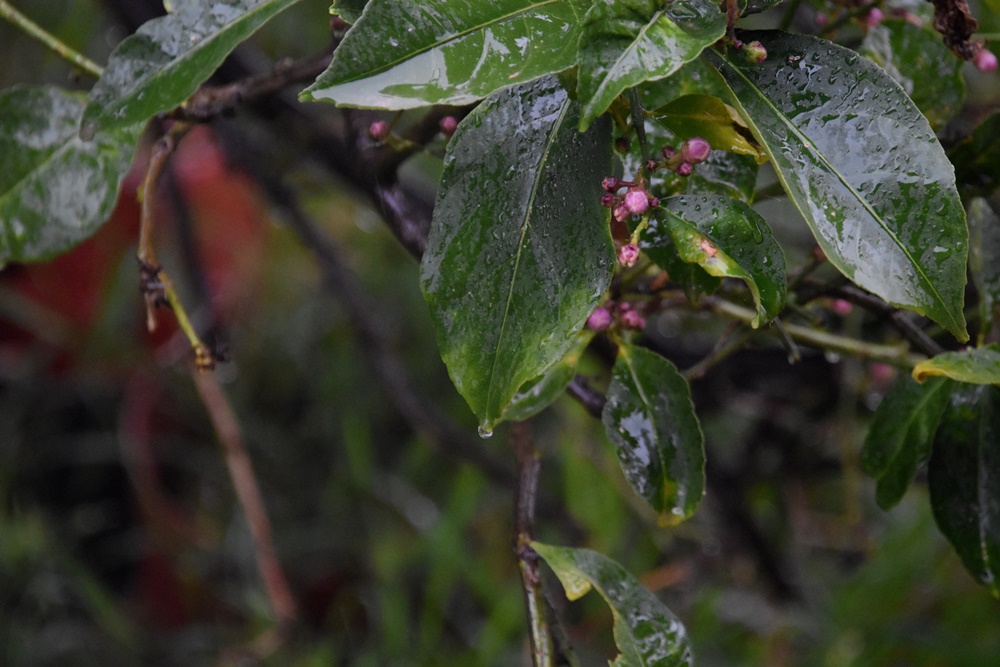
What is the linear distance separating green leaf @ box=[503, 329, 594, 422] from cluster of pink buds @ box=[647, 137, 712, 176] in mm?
104

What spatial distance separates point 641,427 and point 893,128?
6.3 inches

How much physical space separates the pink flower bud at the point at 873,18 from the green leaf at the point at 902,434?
0.19 metres

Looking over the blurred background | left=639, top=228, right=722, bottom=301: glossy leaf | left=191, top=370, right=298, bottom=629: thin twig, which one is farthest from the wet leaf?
left=191, top=370, right=298, bottom=629: thin twig

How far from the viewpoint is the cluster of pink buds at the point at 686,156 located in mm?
314

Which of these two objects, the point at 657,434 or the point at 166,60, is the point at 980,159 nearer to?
the point at 657,434

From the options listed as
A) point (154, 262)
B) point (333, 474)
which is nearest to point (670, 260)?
point (154, 262)

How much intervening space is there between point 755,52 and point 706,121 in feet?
0.10

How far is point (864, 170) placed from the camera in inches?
11.4

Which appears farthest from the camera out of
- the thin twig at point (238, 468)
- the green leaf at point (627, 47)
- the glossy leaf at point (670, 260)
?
the thin twig at point (238, 468)

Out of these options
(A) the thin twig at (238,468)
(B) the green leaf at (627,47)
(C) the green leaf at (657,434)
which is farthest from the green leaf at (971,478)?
(A) the thin twig at (238,468)

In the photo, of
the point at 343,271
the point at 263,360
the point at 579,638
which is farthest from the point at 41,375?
the point at 579,638

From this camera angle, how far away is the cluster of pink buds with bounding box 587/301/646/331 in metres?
0.39

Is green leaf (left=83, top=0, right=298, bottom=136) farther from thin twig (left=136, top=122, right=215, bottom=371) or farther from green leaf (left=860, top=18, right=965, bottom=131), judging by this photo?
green leaf (left=860, top=18, right=965, bottom=131)

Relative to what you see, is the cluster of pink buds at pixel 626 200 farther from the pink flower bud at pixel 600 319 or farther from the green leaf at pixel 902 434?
the green leaf at pixel 902 434
